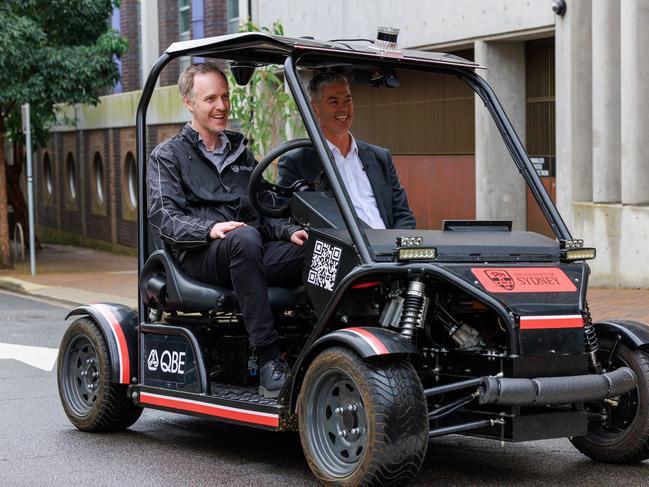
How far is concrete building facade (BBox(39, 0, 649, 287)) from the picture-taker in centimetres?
1506

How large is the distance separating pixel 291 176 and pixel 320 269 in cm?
91

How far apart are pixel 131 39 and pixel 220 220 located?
22842 mm

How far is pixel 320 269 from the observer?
6535mm

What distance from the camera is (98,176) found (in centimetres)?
3177

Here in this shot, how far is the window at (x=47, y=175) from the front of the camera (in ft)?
117

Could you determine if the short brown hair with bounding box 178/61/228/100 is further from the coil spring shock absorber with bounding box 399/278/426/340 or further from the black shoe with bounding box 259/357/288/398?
the coil spring shock absorber with bounding box 399/278/426/340

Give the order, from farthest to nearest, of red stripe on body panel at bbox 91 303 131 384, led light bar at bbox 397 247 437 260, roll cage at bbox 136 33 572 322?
red stripe on body panel at bbox 91 303 131 384, roll cage at bbox 136 33 572 322, led light bar at bbox 397 247 437 260

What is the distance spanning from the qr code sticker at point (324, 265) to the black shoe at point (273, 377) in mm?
476

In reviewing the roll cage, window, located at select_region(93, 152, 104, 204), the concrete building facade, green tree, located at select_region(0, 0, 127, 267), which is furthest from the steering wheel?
window, located at select_region(93, 152, 104, 204)

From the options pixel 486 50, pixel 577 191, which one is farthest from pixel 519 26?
pixel 577 191

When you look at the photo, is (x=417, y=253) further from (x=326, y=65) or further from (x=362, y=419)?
(x=326, y=65)

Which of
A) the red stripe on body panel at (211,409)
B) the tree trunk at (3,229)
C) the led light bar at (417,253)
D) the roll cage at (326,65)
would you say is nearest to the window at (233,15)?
the tree trunk at (3,229)

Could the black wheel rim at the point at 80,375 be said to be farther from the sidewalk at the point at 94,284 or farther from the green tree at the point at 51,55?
the green tree at the point at 51,55

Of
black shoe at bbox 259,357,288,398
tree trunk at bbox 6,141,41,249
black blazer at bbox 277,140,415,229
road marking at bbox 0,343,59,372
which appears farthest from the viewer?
tree trunk at bbox 6,141,41,249
